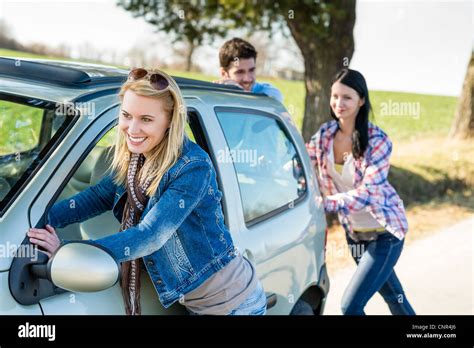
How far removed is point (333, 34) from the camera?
6672 mm

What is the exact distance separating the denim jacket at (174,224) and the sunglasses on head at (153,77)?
19 cm

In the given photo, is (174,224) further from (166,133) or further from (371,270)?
(371,270)

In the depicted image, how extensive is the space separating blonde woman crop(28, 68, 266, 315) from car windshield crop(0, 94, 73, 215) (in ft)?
0.56

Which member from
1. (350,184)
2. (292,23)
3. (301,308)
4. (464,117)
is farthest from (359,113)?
(464,117)

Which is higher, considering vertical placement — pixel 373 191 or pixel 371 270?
pixel 373 191

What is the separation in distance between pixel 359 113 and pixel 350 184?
0.34 metres

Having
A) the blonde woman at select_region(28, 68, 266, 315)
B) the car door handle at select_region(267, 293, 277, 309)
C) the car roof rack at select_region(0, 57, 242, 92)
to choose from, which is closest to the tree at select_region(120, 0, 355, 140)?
the car door handle at select_region(267, 293, 277, 309)

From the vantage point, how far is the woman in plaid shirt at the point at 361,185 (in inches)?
125

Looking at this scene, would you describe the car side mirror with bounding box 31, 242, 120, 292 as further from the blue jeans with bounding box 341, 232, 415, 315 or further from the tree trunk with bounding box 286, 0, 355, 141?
the tree trunk with bounding box 286, 0, 355, 141

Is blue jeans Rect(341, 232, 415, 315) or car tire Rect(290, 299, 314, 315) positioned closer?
car tire Rect(290, 299, 314, 315)

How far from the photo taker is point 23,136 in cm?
306

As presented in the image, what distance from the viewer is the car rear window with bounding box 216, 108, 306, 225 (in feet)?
8.99

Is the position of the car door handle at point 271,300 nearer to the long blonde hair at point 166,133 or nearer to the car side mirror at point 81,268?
the long blonde hair at point 166,133

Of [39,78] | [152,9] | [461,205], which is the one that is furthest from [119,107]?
[461,205]
